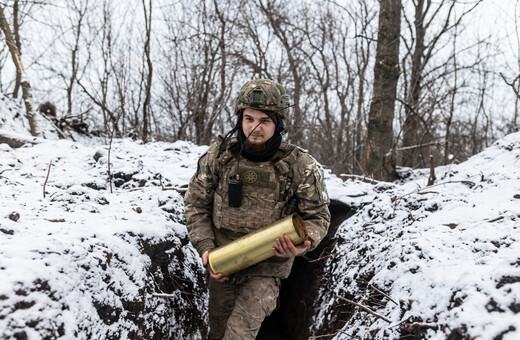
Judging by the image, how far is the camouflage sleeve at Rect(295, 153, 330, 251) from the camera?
8.02 ft

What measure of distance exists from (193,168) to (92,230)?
2267mm

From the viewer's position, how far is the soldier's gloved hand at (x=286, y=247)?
2.09 metres

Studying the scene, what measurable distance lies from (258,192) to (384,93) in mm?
4015

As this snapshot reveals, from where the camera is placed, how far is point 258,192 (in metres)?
2.44

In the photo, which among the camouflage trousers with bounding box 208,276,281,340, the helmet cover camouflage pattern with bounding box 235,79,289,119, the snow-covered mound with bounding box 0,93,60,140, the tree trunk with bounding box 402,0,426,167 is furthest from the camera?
the tree trunk with bounding box 402,0,426,167

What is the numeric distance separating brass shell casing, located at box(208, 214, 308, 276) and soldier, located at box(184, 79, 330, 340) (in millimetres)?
126

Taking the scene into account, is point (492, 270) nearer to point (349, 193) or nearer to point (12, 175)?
point (349, 193)

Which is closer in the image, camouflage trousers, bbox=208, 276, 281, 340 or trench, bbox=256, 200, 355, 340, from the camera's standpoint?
camouflage trousers, bbox=208, 276, 281, 340

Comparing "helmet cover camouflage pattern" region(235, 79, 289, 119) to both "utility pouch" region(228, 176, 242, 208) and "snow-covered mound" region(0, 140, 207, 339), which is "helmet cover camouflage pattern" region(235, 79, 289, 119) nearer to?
"utility pouch" region(228, 176, 242, 208)

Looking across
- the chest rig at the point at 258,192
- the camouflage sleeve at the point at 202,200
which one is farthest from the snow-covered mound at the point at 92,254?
the chest rig at the point at 258,192

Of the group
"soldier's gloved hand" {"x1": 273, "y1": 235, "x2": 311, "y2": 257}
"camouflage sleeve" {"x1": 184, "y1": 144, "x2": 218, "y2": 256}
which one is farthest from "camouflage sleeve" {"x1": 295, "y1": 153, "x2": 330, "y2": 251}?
"camouflage sleeve" {"x1": 184, "y1": 144, "x2": 218, "y2": 256}

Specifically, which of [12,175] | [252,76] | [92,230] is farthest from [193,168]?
[252,76]

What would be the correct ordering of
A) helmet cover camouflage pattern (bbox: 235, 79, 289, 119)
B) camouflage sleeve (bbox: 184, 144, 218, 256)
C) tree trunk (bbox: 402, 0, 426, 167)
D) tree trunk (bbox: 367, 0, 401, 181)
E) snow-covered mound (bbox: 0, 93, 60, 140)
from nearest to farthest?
helmet cover camouflage pattern (bbox: 235, 79, 289, 119)
camouflage sleeve (bbox: 184, 144, 218, 256)
tree trunk (bbox: 367, 0, 401, 181)
snow-covered mound (bbox: 0, 93, 60, 140)
tree trunk (bbox: 402, 0, 426, 167)

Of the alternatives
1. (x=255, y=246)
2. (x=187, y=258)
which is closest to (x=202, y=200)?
(x=255, y=246)
